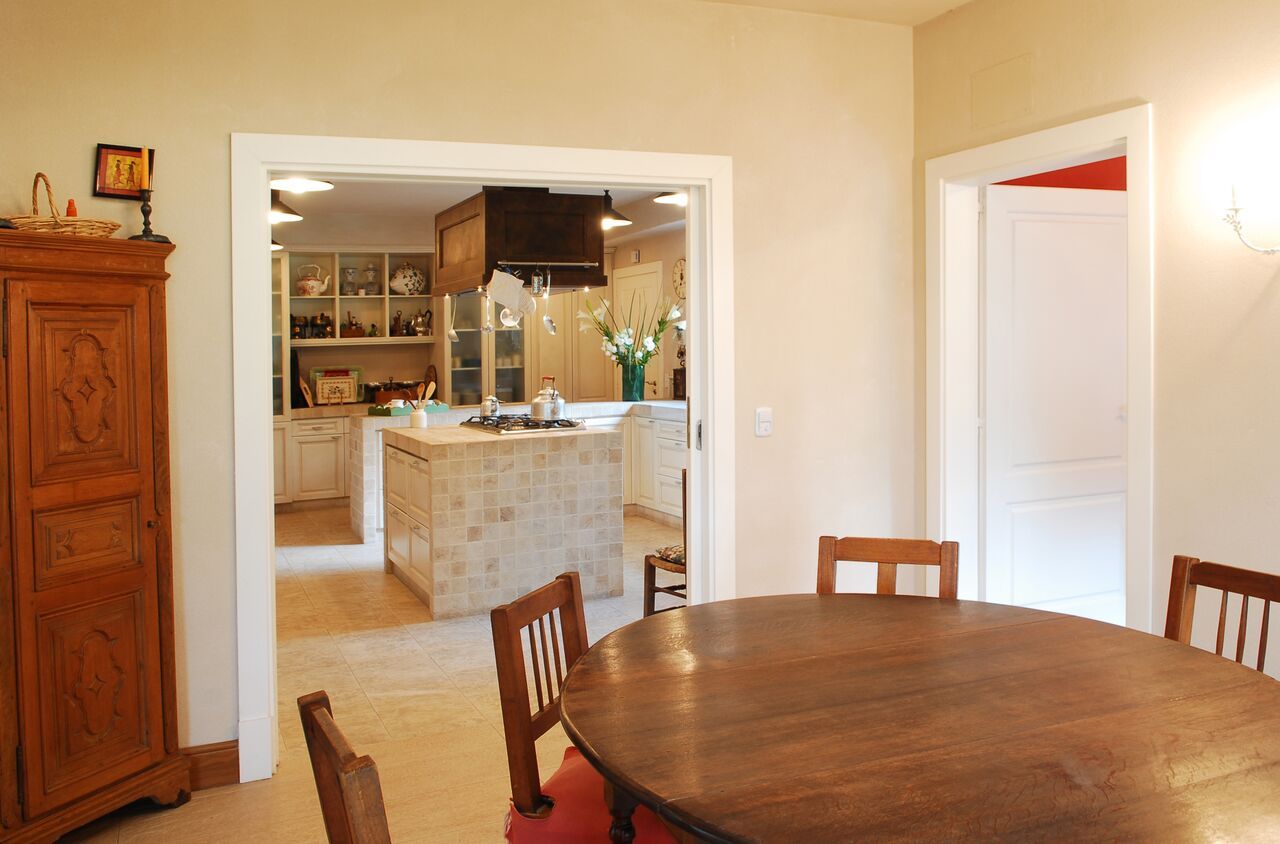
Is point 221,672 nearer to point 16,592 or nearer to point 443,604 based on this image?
point 16,592

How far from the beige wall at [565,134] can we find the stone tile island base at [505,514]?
184cm

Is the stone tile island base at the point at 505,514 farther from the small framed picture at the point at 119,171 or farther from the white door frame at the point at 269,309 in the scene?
the small framed picture at the point at 119,171

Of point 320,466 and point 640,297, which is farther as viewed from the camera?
point 640,297

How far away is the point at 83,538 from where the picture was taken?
2750 millimetres

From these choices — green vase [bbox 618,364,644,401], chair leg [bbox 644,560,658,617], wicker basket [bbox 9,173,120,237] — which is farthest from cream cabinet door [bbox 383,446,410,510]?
wicker basket [bbox 9,173,120,237]

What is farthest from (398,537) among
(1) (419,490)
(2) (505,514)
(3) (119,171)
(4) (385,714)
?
(3) (119,171)

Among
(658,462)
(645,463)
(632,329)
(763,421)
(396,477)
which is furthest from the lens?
(632,329)

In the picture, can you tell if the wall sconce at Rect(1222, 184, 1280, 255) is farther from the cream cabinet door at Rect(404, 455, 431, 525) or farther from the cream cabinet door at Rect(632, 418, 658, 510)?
the cream cabinet door at Rect(632, 418, 658, 510)

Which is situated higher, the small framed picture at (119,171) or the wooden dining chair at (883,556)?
the small framed picture at (119,171)

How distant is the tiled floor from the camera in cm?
290

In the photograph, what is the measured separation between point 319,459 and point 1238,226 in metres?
7.59

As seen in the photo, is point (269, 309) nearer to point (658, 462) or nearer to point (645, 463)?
point (658, 462)

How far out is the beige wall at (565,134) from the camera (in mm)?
2982

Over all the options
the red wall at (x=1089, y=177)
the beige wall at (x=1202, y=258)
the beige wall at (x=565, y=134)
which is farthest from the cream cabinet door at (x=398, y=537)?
the beige wall at (x=1202, y=258)
